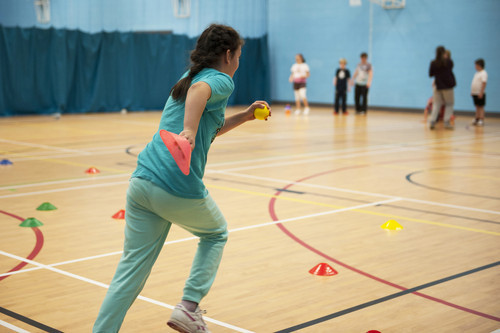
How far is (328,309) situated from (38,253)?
92.9 inches

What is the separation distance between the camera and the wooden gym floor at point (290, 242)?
376cm

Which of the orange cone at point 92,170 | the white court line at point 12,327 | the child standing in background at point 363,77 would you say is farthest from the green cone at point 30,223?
the child standing in background at point 363,77

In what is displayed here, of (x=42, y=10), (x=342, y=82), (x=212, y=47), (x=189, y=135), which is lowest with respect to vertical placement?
(x=342, y=82)

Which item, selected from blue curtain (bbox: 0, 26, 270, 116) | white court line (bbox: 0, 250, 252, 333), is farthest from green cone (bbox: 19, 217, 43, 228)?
blue curtain (bbox: 0, 26, 270, 116)

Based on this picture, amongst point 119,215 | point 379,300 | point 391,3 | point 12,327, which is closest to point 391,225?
point 379,300

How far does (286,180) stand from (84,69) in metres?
13.4

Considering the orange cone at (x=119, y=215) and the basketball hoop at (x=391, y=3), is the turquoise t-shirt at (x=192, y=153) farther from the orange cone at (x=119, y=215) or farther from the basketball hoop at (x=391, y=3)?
the basketball hoop at (x=391, y=3)

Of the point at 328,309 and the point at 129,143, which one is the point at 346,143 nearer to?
the point at 129,143

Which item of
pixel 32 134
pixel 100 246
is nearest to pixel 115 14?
pixel 32 134

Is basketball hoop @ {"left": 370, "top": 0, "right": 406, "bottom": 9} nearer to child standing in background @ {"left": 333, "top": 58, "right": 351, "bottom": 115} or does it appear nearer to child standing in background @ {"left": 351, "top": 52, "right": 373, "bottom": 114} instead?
child standing in background @ {"left": 351, "top": 52, "right": 373, "bottom": 114}

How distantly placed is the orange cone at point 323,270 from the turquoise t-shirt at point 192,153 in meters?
1.70

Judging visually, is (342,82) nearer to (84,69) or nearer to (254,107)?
(84,69)

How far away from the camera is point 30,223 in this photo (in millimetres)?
5812

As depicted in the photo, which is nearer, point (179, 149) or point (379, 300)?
point (179, 149)
